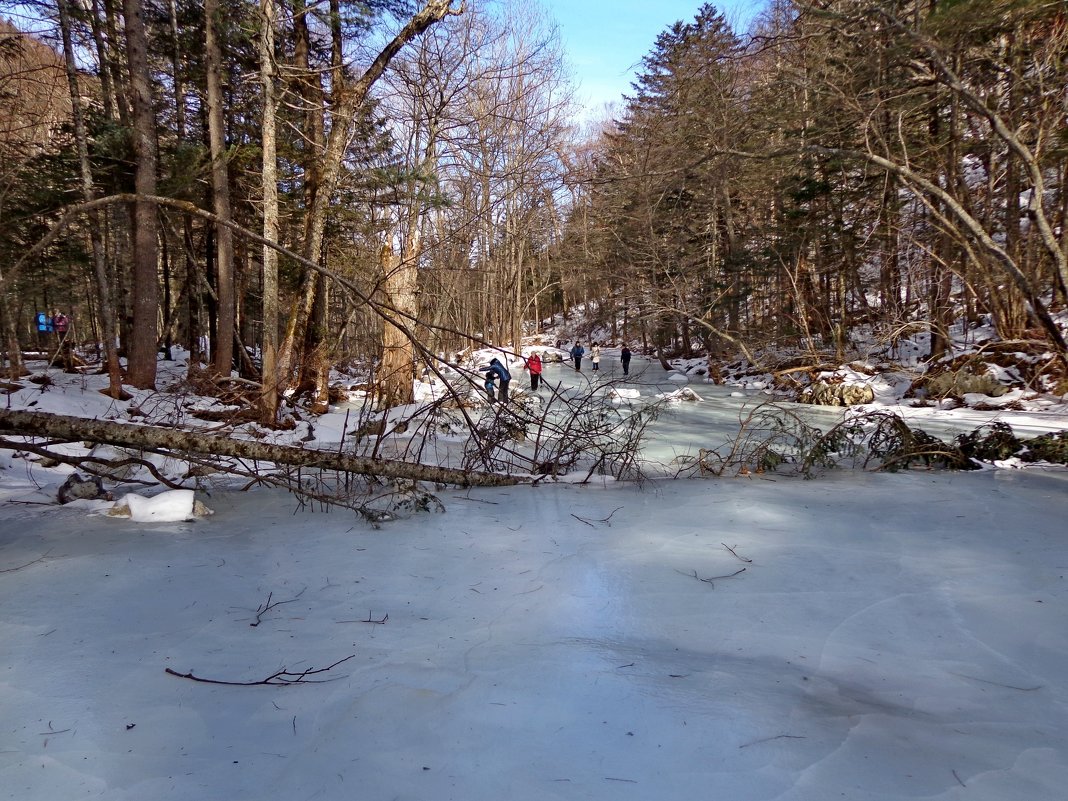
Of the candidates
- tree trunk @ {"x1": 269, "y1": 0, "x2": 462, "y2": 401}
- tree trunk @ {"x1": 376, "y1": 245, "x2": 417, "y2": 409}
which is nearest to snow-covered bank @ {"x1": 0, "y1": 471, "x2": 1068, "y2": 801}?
tree trunk @ {"x1": 269, "y1": 0, "x2": 462, "y2": 401}

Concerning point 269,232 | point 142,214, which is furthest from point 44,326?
point 269,232

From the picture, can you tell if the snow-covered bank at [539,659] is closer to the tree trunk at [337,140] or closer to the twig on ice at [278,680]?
the twig on ice at [278,680]

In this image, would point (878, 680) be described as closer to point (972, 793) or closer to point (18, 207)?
point (972, 793)

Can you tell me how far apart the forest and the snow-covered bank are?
1640mm

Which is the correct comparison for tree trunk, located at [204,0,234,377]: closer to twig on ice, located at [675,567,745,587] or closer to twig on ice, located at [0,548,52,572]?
twig on ice, located at [0,548,52,572]

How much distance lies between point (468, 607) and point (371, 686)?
3.09ft

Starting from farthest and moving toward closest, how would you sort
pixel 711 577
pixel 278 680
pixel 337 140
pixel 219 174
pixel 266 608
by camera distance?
pixel 219 174
pixel 337 140
pixel 711 577
pixel 266 608
pixel 278 680

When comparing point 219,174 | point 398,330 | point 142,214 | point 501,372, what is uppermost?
point 219,174

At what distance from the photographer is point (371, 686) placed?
2.50m

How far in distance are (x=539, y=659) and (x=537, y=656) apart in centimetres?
3

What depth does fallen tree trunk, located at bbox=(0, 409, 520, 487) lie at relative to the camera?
11.2 ft

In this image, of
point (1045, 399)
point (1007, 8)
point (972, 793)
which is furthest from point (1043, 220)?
point (972, 793)

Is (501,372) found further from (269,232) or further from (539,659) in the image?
(539,659)

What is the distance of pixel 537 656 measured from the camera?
2824mm
